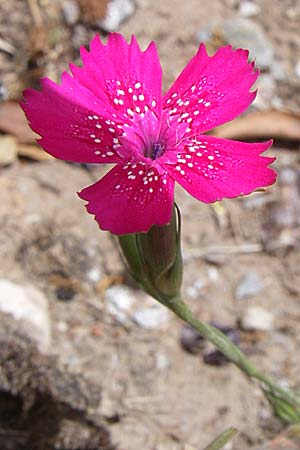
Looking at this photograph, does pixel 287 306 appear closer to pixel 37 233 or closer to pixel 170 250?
pixel 37 233

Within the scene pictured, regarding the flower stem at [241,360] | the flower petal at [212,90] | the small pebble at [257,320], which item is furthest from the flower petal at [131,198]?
the small pebble at [257,320]

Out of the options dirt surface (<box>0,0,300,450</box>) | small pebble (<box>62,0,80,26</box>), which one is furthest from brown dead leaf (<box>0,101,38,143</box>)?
small pebble (<box>62,0,80,26</box>)

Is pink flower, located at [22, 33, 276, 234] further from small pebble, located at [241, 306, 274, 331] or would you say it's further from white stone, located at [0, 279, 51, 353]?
small pebble, located at [241, 306, 274, 331]

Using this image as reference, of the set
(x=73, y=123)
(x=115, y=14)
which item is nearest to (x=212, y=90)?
(x=73, y=123)

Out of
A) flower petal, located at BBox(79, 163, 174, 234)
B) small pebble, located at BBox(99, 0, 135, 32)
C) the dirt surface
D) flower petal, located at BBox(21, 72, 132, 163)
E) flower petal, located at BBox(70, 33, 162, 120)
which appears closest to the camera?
flower petal, located at BBox(79, 163, 174, 234)

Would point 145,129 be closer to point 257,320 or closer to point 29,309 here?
point 29,309

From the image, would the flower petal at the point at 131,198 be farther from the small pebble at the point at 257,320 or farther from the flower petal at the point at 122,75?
the small pebble at the point at 257,320
